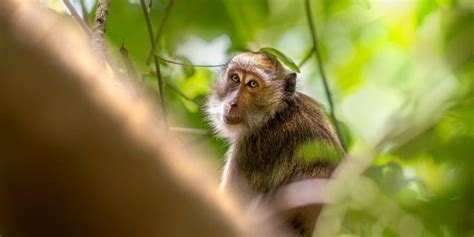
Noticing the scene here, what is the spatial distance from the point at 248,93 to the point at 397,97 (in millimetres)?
2315

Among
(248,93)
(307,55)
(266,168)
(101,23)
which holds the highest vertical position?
(101,23)

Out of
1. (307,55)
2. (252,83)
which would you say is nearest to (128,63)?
(307,55)

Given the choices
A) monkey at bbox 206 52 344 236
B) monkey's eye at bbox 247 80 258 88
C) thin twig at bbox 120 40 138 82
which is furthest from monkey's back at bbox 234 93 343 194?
thin twig at bbox 120 40 138 82

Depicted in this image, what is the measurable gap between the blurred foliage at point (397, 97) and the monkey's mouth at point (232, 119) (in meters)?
1.56

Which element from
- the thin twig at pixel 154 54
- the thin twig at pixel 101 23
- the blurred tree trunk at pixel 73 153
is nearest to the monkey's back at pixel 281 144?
the thin twig at pixel 154 54

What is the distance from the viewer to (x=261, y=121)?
308 centimetres

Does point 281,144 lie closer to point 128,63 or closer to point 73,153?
point 128,63

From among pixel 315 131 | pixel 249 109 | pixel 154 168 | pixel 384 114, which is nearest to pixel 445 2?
pixel 384 114

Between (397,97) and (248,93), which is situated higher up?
(397,97)

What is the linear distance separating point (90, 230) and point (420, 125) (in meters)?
0.41

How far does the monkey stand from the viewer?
2.81 meters

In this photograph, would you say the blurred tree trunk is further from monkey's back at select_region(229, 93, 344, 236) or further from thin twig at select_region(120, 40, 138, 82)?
monkey's back at select_region(229, 93, 344, 236)

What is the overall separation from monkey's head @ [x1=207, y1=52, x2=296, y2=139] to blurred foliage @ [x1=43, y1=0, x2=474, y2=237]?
1.60 meters

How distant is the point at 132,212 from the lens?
51 centimetres
